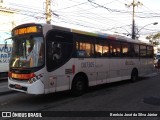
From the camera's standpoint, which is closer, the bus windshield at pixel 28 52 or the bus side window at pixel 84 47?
the bus windshield at pixel 28 52

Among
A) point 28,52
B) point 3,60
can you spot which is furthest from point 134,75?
point 28,52

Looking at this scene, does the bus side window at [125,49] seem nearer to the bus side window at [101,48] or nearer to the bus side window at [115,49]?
the bus side window at [115,49]

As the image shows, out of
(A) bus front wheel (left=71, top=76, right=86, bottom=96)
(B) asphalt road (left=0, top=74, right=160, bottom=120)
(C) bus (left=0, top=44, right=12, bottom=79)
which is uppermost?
(C) bus (left=0, top=44, right=12, bottom=79)

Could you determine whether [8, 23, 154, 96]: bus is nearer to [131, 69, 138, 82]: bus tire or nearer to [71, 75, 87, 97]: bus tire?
[71, 75, 87, 97]: bus tire

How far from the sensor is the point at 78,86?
1154 cm

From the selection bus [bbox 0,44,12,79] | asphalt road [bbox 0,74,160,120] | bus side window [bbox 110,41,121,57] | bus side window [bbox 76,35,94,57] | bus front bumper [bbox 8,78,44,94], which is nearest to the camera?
asphalt road [bbox 0,74,160,120]

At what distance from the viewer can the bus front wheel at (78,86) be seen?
Result: 37.1ft

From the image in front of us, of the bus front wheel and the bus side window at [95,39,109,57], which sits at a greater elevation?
the bus side window at [95,39,109,57]

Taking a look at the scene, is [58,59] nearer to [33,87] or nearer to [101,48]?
[33,87]

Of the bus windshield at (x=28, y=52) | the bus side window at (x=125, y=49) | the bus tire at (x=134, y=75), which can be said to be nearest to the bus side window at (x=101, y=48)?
the bus side window at (x=125, y=49)

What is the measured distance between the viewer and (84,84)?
39.3ft

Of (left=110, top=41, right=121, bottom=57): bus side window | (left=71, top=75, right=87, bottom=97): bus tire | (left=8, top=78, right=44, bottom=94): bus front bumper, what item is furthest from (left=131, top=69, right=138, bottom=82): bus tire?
(left=8, top=78, right=44, bottom=94): bus front bumper

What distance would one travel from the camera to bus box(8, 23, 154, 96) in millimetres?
9594

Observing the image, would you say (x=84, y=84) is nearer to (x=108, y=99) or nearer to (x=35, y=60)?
(x=108, y=99)
